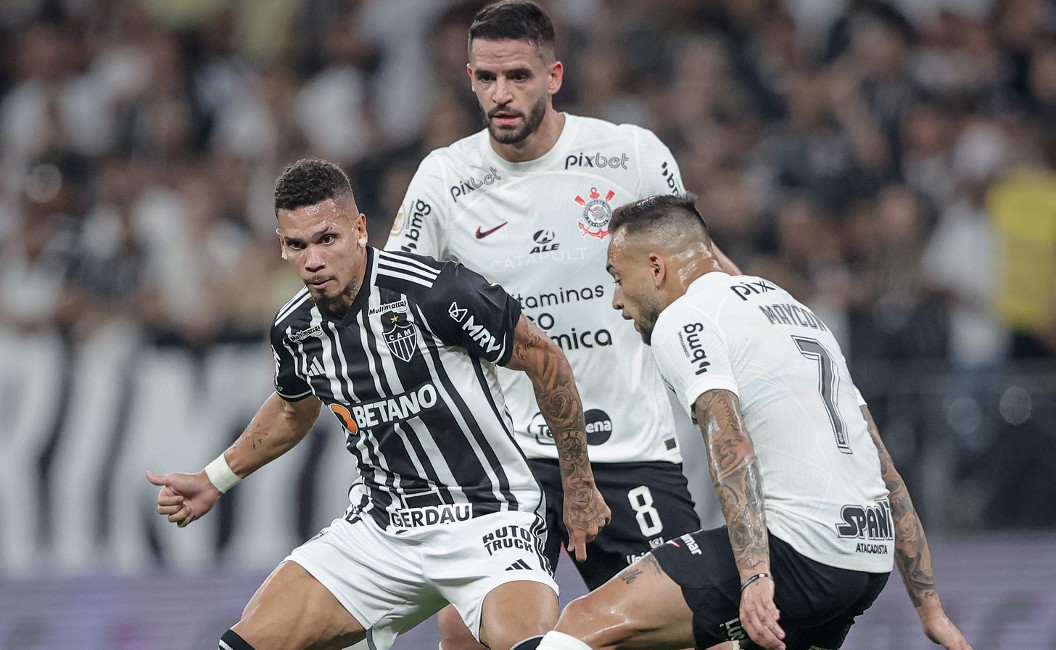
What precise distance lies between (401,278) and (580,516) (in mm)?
1051

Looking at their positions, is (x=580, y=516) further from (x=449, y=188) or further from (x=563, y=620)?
(x=449, y=188)

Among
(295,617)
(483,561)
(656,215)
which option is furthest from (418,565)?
(656,215)

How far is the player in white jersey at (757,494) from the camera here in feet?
15.2

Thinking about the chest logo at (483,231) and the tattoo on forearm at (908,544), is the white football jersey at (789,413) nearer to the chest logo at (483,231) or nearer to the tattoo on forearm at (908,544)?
the tattoo on forearm at (908,544)

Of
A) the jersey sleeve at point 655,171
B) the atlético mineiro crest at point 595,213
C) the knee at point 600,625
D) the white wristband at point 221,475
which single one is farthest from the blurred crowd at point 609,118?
the knee at point 600,625

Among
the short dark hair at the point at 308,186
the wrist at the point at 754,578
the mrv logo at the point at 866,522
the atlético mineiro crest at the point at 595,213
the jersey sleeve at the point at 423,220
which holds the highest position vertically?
the short dark hair at the point at 308,186

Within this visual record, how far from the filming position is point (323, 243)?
509 cm

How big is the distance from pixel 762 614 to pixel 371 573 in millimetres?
1514

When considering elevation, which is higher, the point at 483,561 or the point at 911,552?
the point at 483,561

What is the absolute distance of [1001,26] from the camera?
1145cm

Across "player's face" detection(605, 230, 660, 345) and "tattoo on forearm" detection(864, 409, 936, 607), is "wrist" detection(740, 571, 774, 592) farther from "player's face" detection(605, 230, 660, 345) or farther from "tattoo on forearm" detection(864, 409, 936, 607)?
"player's face" detection(605, 230, 660, 345)

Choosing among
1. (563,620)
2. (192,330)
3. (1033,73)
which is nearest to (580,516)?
(563,620)

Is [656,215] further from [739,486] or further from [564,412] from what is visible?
[739,486]

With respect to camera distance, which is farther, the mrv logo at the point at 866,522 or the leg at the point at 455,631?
the leg at the point at 455,631
